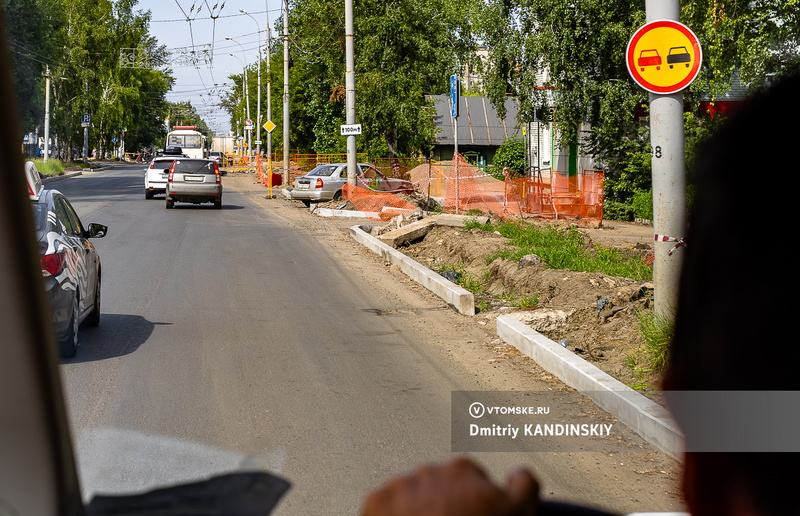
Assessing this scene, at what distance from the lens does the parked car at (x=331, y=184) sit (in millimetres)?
29297

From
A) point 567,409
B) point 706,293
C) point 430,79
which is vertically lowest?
point 567,409

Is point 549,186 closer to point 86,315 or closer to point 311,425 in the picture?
point 86,315

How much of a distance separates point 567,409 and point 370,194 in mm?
A: 21171

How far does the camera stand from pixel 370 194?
2694 centimetres

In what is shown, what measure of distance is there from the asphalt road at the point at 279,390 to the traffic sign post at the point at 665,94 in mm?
2017

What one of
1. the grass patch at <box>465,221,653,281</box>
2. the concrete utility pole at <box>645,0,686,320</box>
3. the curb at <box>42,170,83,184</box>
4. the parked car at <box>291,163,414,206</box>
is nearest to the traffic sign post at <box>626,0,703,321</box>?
the concrete utility pole at <box>645,0,686,320</box>

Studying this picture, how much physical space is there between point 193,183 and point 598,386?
23.5 metres

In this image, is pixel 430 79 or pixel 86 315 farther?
pixel 430 79

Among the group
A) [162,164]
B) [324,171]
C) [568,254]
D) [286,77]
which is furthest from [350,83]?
[568,254]

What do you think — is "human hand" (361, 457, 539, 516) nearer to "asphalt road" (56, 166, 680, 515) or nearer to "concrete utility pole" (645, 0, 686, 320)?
"asphalt road" (56, 166, 680, 515)

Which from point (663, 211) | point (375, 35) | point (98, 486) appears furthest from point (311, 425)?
point (375, 35)

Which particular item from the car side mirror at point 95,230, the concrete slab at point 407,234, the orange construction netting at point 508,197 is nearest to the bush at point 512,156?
the orange construction netting at point 508,197

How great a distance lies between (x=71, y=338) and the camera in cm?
745

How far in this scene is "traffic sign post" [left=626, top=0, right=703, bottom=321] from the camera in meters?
7.13
